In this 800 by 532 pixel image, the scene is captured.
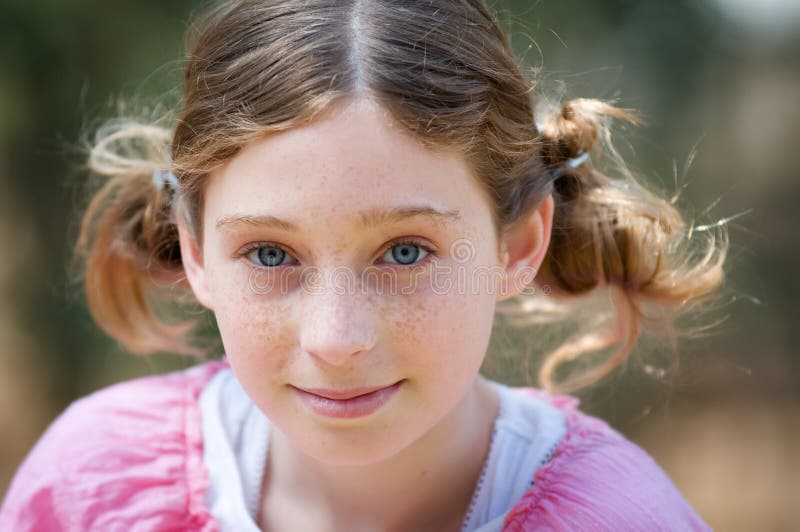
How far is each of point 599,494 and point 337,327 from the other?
19.4 inches

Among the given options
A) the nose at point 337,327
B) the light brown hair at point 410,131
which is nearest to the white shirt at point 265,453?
the light brown hair at point 410,131

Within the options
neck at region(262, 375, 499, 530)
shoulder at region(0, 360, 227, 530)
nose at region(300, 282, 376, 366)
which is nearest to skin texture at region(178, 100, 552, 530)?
nose at region(300, 282, 376, 366)

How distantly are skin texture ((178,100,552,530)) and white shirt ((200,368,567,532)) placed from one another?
0.75ft

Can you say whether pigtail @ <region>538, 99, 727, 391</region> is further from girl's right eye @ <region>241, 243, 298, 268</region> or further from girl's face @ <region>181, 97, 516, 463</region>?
girl's right eye @ <region>241, 243, 298, 268</region>

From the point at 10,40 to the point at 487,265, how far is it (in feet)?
7.10

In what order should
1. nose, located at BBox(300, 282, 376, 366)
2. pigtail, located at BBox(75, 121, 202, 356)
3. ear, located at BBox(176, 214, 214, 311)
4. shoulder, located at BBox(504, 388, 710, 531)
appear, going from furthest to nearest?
1. pigtail, located at BBox(75, 121, 202, 356)
2. ear, located at BBox(176, 214, 214, 311)
3. shoulder, located at BBox(504, 388, 710, 531)
4. nose, located at BBox(300, 282, 376, 366)

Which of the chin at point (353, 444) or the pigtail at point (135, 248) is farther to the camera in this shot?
the pigtail at point (135, 248)

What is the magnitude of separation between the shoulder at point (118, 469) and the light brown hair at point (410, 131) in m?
0.23

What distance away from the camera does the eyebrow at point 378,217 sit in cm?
118

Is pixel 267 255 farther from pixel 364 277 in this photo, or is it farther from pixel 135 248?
pixel 135 248

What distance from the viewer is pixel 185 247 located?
1484 millimetres

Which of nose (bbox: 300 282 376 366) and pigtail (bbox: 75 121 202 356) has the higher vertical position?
pigtail (bbox: 75 121 202 356)

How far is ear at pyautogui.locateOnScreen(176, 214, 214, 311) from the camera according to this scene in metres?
1.44

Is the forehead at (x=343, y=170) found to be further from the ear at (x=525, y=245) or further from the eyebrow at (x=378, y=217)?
the ear at (x=525, y=245)
